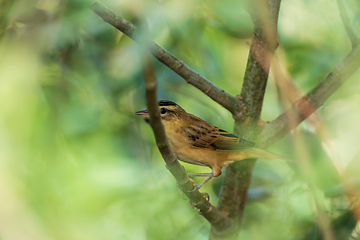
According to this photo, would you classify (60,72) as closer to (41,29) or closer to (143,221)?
(41,29)

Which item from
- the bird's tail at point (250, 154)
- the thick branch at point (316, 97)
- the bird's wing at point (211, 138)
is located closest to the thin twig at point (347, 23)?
the thick branch at point (316, 97)

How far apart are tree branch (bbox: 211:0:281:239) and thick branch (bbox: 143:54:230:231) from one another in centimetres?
20

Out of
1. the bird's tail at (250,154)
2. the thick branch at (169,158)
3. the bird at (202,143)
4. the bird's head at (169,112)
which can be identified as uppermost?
the bird's head at (169,112)

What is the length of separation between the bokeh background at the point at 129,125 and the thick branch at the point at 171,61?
0.22 meters

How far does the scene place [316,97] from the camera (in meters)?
2.89

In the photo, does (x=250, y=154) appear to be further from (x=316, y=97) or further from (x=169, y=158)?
(x=169, y=158)

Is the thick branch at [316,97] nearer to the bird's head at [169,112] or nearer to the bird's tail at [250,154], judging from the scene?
the bird's tail at [250,154]

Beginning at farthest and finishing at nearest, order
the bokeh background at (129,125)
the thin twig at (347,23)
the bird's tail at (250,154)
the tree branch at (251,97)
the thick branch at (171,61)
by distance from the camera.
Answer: the bird's tail at (250,154) < the tree branch at (251,97) < the bokeh background at (129,125) < the thin twig at (347,23) < the thick branch at (171,61)

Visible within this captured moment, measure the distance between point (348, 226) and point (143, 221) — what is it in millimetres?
1719

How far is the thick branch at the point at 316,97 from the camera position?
272 cm

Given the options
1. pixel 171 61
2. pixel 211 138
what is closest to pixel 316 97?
pixel 211 138

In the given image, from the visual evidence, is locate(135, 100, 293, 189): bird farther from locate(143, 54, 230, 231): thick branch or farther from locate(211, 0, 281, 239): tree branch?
locate(143, 54, 230, 231): thick branch

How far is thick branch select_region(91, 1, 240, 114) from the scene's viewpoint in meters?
2.31

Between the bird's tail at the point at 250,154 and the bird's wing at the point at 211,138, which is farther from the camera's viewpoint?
the bird's wing at the point at 211,138
